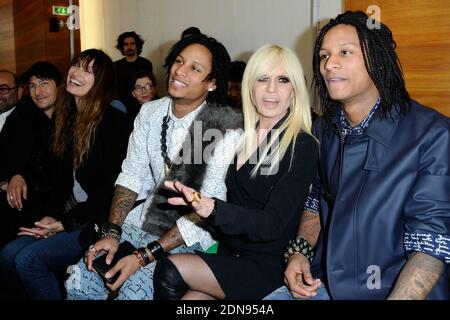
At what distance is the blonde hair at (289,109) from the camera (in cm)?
173

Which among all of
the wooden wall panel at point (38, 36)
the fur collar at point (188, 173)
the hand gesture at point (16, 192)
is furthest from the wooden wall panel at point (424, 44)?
the wooden wall panel at point (38, 36)

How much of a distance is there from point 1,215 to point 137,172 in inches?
44.4

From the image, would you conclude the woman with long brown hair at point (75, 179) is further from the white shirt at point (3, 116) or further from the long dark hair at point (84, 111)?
the white shirt at point (3, 116)

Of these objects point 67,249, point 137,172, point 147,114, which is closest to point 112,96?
point 147,114

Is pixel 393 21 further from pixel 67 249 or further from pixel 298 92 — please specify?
pixel 67 249

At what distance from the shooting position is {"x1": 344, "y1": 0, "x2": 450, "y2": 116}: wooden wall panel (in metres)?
3.05

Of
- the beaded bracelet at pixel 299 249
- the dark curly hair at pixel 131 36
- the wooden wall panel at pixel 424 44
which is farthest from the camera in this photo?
the dark curly hair at pixel 131 36

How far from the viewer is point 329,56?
1.56 meters

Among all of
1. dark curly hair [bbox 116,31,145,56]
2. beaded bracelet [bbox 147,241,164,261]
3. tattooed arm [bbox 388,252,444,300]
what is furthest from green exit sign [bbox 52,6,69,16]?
tattooed arm [bbox 388,252,444,300]

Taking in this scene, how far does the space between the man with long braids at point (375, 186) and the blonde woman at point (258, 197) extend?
3.6 inches

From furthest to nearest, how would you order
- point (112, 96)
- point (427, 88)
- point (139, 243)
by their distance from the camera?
point (427, 88), point (112, 96), point (139, 243)

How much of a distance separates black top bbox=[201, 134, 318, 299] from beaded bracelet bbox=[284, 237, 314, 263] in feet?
0.15

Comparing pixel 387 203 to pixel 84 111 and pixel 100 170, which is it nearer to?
pixel 100 170

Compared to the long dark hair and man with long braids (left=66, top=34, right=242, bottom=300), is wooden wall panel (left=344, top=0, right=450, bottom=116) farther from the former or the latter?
the long dark hair
